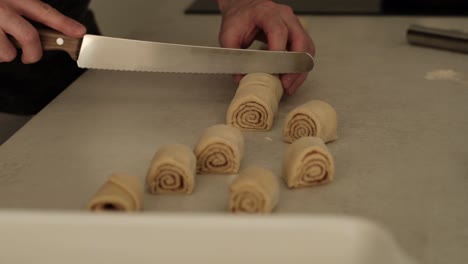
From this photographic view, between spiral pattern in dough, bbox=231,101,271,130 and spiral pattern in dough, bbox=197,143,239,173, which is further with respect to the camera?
spiral pattern in dough, bbox=231,101,271,130

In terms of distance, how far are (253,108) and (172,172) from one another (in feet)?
0.93

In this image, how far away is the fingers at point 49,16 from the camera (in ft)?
3.93

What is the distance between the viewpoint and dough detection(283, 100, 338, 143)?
45.5 inches

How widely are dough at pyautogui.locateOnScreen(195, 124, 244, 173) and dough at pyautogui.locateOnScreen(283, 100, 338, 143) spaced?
0.47ft

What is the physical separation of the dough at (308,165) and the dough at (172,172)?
0.16 meters

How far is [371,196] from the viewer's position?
1013 millimetres

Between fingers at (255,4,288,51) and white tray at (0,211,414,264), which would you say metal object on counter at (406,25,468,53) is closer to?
fingers at (255,4,288,51)

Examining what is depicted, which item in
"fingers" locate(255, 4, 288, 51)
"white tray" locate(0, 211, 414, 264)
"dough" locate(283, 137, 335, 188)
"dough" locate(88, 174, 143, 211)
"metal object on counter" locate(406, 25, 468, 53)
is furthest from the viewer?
"metal object on counter" locate(406, 25, 468, 53)

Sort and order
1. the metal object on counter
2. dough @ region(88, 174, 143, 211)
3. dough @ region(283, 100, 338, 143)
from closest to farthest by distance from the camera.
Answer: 1. dough @ region(88, 174, 143, 211)
2. dough @ region(283, 100, 338, 143)
3. the metal object on counter

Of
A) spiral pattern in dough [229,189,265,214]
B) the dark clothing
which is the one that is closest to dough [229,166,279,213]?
spiral pattern in dough [229,189,265,214]

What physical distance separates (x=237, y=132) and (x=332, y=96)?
39cm

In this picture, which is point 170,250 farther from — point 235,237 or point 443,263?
point 443,263

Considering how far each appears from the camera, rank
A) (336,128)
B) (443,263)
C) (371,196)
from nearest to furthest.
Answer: (443,263)
(371,196)
(336,128)

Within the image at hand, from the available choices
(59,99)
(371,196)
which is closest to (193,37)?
(59,99)
